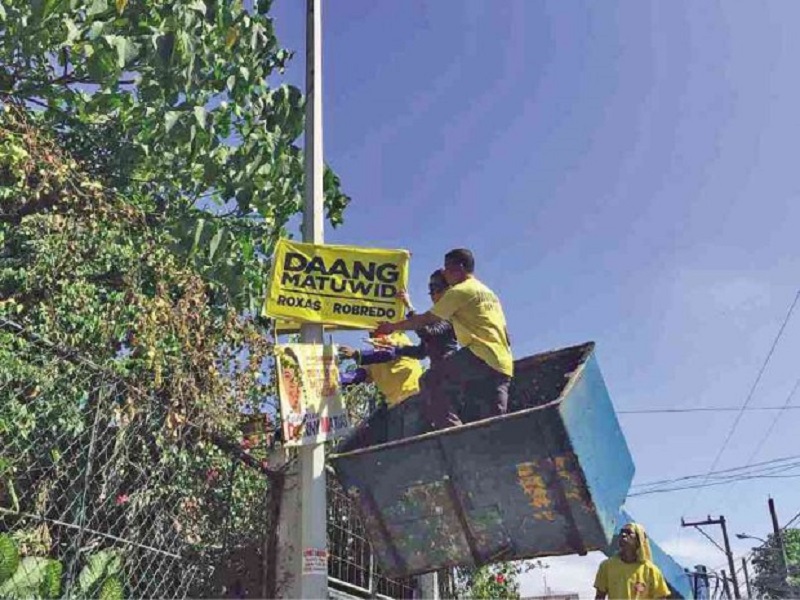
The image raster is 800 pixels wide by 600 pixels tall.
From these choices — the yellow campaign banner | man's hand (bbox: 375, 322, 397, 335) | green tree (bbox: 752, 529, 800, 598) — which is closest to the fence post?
the yellow campaign banner

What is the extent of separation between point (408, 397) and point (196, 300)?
1815 millimetres

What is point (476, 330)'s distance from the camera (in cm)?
512

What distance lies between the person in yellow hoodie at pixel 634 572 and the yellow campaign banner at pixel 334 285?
223 cm

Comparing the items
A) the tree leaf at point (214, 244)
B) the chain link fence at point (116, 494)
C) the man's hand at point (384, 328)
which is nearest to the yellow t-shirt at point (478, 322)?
the man's hand at point (384, 328)

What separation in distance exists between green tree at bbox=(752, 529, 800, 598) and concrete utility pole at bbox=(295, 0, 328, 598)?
3041 cm

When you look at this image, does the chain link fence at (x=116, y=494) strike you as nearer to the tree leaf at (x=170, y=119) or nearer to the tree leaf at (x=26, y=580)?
A: the tree leaf at (x=26, y=580)

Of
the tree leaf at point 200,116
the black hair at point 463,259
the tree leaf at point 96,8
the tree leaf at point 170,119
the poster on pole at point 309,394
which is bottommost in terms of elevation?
the poster on pole at point 309,394

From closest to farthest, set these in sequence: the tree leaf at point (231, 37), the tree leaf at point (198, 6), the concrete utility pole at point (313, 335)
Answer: the concrete utility pole at point (313, 335), the tree leaf at point (198, 6), the tree leaf at point (231, 37)

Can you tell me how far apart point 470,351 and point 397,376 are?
136cm

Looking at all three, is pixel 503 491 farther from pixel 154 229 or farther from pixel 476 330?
pixel 154 229

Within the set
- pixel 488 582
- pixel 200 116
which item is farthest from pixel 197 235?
pixel 488 582

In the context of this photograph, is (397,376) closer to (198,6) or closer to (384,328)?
(384,328)

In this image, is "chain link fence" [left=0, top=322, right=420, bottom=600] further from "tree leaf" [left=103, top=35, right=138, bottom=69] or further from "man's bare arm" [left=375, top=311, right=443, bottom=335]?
"tree leaf" [left=103, top=35, right=138, bottom=69]

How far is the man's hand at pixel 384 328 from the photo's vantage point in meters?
5.15
